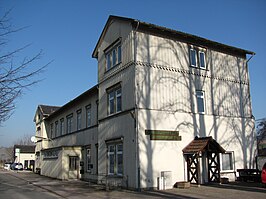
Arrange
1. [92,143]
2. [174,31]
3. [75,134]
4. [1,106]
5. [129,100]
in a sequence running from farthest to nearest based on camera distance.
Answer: [75,134]
[92,143]
[174,31]
[129,100]
[1,106]

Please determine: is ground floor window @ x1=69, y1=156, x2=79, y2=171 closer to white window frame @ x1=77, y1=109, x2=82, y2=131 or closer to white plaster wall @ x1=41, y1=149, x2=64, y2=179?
white plaster wall @ x1=41, y1=149, x2=64, y2=179

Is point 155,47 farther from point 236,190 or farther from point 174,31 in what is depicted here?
point 236,190

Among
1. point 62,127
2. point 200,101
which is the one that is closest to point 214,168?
point 200,101

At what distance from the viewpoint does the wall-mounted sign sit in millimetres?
18103

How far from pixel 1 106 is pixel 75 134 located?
76.8 feet

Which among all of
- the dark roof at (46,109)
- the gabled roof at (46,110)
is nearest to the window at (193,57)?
the gabled roof at (46,110)

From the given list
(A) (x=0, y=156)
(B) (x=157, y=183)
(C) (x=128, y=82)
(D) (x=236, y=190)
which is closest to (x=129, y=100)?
(C) (x=128, y=82)

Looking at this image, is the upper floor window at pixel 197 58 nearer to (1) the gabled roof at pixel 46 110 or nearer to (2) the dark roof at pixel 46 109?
(1) the gabled roof at pixel 46 110

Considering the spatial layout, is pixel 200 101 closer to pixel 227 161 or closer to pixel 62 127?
pixel 227 161

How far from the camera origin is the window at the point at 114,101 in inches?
807

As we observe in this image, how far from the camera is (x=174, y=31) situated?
20.2 m

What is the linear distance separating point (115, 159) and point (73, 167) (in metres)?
9.77

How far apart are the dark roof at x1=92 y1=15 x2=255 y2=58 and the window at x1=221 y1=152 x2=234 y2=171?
26.4 feet

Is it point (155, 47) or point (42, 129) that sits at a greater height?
point (155, 47)
